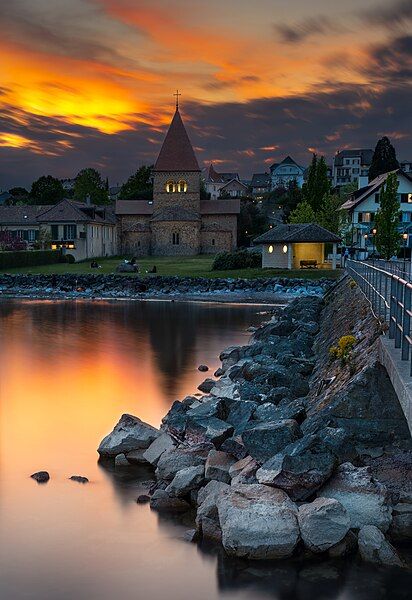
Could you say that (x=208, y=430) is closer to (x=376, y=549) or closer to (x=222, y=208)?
(x=376, y=549)

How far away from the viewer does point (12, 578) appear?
9625 mm

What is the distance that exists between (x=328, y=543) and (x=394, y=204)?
4721cm

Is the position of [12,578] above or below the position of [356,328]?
below

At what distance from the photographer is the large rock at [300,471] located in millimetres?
10164

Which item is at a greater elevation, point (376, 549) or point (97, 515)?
point (376, 549)

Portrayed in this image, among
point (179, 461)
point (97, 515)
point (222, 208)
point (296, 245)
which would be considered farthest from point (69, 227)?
point (97, 515)

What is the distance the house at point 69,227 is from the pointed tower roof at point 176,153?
10.2 m

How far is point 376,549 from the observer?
9.50 m

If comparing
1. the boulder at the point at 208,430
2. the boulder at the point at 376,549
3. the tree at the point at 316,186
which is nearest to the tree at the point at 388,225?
the tree at the point at 316,186

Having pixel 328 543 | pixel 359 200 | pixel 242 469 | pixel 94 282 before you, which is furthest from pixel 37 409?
pixel 359 200

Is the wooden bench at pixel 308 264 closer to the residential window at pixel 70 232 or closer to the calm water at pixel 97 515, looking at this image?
the residential window at pixel 70 232

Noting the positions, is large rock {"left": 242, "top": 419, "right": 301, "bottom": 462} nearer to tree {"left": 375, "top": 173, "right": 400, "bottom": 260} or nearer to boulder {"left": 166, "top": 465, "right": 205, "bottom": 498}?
boulder {"left": 166, "top": 465, "right": 205, "bottom": 498}

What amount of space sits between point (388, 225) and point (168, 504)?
4425 cm

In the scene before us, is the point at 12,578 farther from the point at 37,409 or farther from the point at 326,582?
the point at 37,409
